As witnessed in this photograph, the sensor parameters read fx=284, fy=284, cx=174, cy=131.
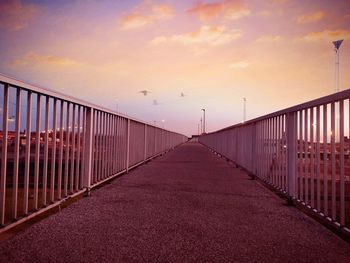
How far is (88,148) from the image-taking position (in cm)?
446

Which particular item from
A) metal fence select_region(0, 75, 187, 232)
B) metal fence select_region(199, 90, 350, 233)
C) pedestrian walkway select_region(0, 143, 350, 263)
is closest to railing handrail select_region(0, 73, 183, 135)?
metal fence select_region(0, 75, 187, 232)

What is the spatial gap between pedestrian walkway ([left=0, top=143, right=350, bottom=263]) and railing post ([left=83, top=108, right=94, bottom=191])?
0.32 meters

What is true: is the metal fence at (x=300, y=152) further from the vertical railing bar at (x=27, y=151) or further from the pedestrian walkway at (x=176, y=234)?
the vertical railing bar at (x=27, y=151)

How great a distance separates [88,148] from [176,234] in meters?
2.37

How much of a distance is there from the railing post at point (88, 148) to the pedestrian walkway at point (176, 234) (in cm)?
32

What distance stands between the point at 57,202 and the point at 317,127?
3.23 meters

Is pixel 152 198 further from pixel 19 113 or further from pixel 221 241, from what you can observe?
pixel 19 113

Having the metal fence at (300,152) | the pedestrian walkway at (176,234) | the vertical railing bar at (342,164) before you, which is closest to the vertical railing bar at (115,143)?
the pedestrian walkway at (176,234)

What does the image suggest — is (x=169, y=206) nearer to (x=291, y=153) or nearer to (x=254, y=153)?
(x=291, y=153)

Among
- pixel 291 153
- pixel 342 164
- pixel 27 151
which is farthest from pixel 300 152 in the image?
pixel 27 151

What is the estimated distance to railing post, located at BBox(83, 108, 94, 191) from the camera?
4.41 m

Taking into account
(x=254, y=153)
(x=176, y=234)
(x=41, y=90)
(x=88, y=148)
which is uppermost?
(x=41, y=90)

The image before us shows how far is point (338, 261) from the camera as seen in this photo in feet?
7.04

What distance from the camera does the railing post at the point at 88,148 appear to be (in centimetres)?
441
